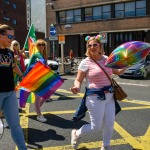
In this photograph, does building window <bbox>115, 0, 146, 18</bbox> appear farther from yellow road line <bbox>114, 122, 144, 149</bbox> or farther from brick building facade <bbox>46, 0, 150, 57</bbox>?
yellow road line <bbox>114, 122, 144, 149</bbox>

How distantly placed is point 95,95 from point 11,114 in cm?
118

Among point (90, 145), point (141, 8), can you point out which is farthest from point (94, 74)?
point (141, 8)

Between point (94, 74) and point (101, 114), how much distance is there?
0.57 metres

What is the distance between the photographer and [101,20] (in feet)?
104

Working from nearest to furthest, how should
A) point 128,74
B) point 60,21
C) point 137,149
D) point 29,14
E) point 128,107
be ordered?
point 137,149 → point 128,107 → point 128,74 → point 60,21 → point 29,14

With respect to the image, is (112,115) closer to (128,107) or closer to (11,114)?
(11,114)

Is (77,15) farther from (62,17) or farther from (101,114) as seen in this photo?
(101,114)

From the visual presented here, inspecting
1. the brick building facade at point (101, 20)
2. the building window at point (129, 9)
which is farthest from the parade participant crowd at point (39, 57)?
the building window at point (129, 9)

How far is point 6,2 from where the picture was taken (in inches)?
2060

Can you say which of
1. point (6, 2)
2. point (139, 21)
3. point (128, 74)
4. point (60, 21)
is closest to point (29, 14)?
point (6, 2)

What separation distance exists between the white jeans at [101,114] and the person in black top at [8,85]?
3.28 feet

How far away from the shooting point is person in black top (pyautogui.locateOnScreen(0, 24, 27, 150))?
3.61 metres

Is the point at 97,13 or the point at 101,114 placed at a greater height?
the point at 97,13

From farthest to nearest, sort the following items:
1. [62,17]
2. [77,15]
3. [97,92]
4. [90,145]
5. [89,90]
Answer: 1. [62,17]
2. [77,15]
3. [90,145]
4. [89,90]
5. [97,92]
